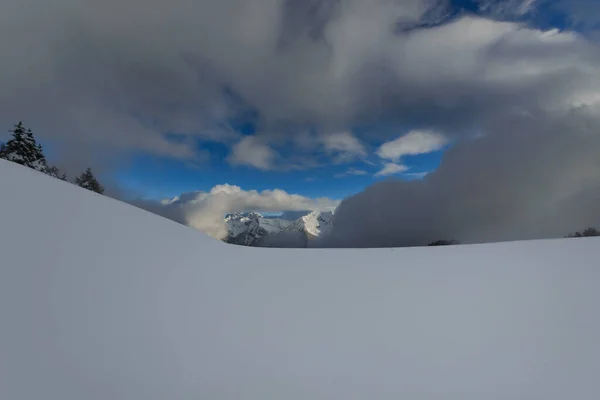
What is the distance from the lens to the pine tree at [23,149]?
16562 mm

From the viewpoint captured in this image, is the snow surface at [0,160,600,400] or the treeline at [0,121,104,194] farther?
the treeline at [0,121,104,194]

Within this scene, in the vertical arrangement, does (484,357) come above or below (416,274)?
below

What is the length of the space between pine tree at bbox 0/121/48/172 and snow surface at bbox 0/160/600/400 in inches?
714

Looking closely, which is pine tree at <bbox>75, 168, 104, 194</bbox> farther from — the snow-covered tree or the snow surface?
the snow surface

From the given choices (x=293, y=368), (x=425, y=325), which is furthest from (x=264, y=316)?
(x=425, y=325)

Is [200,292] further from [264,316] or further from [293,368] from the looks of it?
[293,368]

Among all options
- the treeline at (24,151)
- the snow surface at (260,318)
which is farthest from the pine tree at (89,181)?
the snow surface at (260,318)

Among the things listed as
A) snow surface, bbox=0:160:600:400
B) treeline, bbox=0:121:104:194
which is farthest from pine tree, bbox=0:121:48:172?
snow surface, bbox=0:160:600:400

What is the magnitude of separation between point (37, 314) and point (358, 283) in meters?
2.88

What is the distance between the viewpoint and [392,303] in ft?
10.3

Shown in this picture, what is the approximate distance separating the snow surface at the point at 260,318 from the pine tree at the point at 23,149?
18.1m

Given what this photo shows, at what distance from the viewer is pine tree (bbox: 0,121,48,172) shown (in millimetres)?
16562

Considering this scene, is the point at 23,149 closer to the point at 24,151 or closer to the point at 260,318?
the point at 24,151

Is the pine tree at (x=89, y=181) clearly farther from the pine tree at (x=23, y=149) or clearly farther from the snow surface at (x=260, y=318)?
the snow surface at (x=260, y=318)
